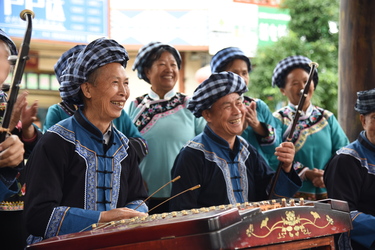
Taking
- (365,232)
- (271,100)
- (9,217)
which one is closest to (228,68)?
(365,232)

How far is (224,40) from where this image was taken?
11.2 m

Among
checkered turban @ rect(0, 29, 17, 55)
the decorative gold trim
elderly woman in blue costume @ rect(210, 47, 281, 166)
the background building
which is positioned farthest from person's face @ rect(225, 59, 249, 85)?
the background building

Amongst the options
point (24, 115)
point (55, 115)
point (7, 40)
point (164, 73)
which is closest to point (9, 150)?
point (24, 115)

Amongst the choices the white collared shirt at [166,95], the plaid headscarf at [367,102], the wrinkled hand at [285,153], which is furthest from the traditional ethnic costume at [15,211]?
the plaid headscarf at [367,102]

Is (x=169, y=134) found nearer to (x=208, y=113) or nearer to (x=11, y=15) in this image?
(x=208, y=113)

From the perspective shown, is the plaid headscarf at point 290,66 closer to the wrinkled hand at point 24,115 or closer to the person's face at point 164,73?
the person's face at point 164,73

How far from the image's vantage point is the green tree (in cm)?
1059

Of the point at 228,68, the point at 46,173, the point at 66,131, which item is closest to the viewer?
the point at 46,173

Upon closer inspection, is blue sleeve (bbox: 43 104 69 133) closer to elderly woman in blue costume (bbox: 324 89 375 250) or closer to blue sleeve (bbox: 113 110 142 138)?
blue sleeve (bbox: 113 110 142 138)

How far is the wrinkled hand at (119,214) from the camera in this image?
8.24ft

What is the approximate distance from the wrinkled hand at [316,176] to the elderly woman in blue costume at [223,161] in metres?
0.73

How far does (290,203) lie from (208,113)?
123 cm

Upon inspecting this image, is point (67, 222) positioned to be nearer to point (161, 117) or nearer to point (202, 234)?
point (202, 234)

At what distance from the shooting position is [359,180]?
3527mm
